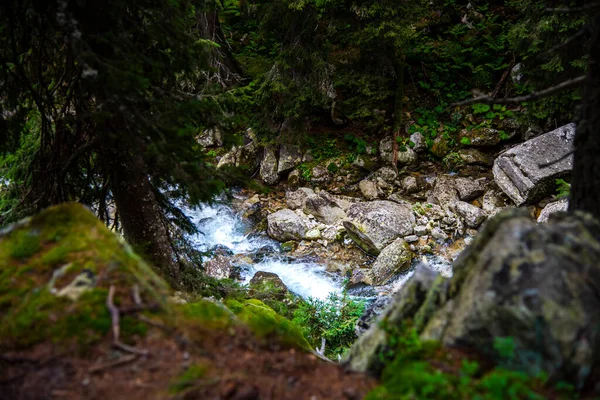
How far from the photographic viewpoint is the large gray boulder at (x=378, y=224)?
10.9 m

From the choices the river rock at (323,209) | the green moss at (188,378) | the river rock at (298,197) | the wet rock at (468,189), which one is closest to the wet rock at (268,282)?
the river rock at (323,209)

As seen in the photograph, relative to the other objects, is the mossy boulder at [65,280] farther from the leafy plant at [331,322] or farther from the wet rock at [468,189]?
the wet rock at [468,189]

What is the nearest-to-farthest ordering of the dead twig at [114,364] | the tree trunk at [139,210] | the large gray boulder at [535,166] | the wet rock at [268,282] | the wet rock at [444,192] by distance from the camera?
the dead twig at [114,364] < the tree trunk at [139,210] < the wet rock at [268,282] < the large gray boulder at [535,166] < the wet rock at [444,192]

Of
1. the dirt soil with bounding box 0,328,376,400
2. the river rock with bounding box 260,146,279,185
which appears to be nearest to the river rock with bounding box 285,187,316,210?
the river rock with bounding box 260,146,279,185

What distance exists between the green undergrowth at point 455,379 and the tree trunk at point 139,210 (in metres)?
3.43

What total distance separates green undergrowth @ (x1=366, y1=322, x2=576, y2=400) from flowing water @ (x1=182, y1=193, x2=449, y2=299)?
665cm

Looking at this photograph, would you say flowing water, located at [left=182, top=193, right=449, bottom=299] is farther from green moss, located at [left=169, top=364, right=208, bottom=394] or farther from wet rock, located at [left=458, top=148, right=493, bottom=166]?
green moss, located at [left=169, top=364, right=208, bottom=394]

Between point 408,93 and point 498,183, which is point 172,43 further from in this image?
point 408,93

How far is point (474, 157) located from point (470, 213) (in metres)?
2.20

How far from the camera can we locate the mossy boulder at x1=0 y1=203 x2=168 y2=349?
2.69 metres

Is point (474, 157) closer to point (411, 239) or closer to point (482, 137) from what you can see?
point (482, 137)

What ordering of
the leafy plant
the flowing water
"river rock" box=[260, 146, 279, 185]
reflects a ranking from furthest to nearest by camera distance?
"river rock" box=[260, 146, 279, 185], the flowing water, the leafy plant

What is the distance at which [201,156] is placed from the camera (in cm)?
467

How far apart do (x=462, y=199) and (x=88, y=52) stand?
1089 centimetres
